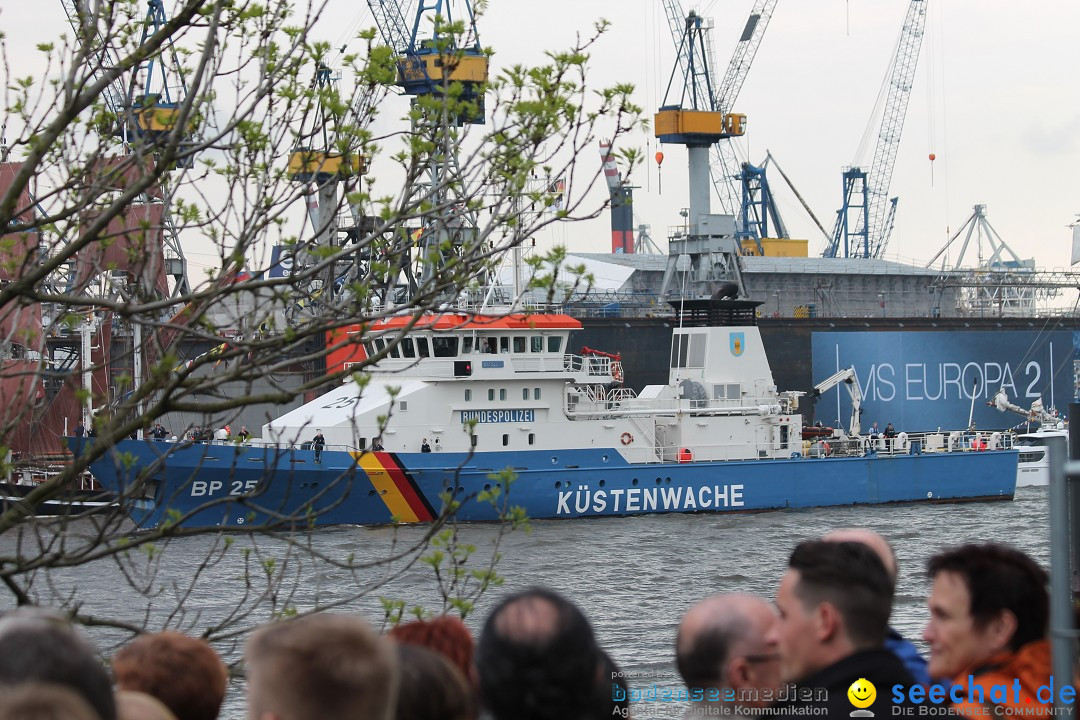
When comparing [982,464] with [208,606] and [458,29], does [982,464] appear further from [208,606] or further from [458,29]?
[458,29]

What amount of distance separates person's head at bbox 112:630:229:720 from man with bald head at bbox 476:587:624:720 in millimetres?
749

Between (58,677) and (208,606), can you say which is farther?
(208,606)

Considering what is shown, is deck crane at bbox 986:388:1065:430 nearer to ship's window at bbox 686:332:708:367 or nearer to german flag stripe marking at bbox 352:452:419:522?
ship's window at bbox 686:332:708:367

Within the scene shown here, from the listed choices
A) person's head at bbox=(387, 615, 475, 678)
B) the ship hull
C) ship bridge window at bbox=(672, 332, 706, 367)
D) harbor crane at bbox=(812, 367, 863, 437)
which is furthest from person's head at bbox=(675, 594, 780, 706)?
harbor crane at bbox=(812, 367, 863, 437)

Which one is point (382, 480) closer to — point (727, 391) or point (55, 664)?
point (727, 391)

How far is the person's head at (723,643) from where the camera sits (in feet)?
11.9

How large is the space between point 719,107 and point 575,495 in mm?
33402

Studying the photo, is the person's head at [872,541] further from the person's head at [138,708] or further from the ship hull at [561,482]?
the ship hull at [561,482]

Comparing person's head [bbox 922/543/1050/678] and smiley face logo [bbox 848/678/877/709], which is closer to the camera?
smiley face logo [bbox 848/678/877/709]

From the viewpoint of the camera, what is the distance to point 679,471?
97.1 feet

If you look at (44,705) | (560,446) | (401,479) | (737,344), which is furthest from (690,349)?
(44,705)

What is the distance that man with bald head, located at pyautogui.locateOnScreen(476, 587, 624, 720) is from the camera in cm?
306

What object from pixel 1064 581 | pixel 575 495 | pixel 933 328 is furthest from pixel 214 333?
pixel 933 328

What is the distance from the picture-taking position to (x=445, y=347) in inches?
1102
